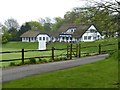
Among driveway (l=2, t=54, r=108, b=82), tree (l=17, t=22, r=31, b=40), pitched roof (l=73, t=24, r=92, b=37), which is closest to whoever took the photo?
pitched roof (l=73, t=24, r=92, b=37)

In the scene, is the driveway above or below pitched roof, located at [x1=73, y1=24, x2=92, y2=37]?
below

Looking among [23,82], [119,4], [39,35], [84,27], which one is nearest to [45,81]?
[23,82]

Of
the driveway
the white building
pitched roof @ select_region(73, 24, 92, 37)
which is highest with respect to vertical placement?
the white building

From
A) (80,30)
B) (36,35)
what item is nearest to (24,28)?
(36,35)

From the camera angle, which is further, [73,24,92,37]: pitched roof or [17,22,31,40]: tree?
[17,22,31,40]: tree

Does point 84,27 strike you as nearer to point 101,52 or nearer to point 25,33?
point 101,52

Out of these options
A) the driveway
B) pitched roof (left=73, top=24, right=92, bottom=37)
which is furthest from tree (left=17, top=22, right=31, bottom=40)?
pitched roof (left=73, top=24, right=92, bottom=37)

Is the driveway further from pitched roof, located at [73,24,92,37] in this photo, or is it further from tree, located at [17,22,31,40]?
tree, located at [17,22,31,40]

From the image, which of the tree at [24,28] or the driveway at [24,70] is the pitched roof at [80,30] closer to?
the driveway at [24,70]

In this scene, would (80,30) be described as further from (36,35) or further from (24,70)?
(36,35)

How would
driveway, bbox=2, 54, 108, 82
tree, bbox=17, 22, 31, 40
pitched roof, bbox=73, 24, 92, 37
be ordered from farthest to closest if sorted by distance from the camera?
tree, bbox=17, 22, 31, 40
driveway, bbox=2, 54, 108, 82
pitched roof, bbox=73, 24, 92, 37

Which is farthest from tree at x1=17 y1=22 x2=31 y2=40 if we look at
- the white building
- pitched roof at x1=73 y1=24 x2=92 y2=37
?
pitched roof at x1=73 y1=24 x2=92 y2=37

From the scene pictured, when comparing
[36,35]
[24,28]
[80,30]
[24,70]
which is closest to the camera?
[80,30]

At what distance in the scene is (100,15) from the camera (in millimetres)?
6219
